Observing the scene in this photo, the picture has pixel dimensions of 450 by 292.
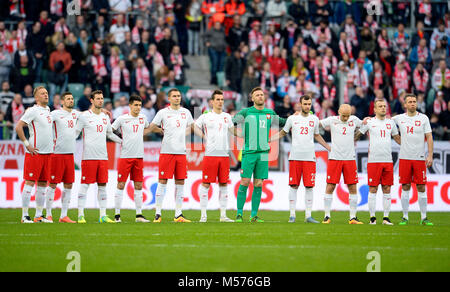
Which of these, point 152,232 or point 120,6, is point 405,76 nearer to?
point 120,6

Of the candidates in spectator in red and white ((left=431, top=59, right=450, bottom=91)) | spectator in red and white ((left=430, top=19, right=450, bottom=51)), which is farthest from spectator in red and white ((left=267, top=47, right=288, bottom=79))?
spectator in red and white ((left=430, top=19, right=450, bottom=51))

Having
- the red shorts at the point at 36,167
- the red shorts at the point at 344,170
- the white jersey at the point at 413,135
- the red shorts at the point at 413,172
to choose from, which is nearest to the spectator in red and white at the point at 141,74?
the red shorts at the point at 36,167

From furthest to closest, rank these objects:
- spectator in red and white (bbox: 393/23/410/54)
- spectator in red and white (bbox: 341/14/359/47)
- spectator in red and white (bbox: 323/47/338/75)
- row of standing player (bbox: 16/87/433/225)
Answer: spectator in red and white (bbox: 393/23/410/54) → spectator in red and white (bbox: 341/14/359/47) → spectator in red and white (bbox: 323/47/338/75) → row of standing player (bbox: 16/87/433/225)

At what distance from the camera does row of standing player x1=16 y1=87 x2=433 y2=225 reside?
1361 cm

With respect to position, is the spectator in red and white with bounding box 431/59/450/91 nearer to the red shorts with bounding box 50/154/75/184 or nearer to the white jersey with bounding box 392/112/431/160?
the white jersey with bounding box 392/112/431/160

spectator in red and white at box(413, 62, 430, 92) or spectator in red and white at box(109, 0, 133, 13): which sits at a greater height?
spectator in red and white at box(109, 0, 133, 13)

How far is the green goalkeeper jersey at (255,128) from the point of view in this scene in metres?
14.0

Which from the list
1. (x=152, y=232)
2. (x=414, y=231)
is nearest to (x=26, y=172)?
(x=152, y=232)

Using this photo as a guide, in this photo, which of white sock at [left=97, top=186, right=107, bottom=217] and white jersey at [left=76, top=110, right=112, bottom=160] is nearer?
white sock at [left=97, top=186, right=107, bottom=217]

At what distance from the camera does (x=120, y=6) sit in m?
23.7

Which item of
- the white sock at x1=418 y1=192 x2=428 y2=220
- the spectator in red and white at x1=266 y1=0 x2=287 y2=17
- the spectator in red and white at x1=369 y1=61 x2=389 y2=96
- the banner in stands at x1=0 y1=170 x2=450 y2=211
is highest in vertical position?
the spectator in red and white at x1=266 y1=0 x2=287 y2=17

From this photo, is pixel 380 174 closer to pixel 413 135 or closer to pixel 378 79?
pixel 413 135

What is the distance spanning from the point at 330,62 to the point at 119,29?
7018 millimetres

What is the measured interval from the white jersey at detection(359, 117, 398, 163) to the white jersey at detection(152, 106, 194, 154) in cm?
349
